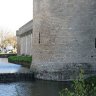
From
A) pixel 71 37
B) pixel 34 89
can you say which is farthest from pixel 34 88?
pixel 71 37

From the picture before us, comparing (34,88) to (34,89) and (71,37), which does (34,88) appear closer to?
(34,89)

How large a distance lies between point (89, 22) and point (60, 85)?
4.05 metres

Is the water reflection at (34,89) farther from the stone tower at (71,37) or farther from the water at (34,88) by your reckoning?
the stone tower at (71,37)

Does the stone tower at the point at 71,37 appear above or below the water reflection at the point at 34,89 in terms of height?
above

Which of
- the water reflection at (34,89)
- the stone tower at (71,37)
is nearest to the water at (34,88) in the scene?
the water reflection at (34,89)

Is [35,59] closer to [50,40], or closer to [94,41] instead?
[50,40]

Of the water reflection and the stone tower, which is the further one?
the stone tower

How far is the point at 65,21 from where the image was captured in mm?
19703

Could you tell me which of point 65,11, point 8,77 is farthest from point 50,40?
point 8,77

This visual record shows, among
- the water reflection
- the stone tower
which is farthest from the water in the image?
the stone tower

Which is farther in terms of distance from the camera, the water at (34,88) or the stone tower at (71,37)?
the stone tower at (71,37)

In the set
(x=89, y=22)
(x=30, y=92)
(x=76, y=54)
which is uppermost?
(x=89, y=22)

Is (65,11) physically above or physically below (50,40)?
above

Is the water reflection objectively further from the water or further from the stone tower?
the stone tower
